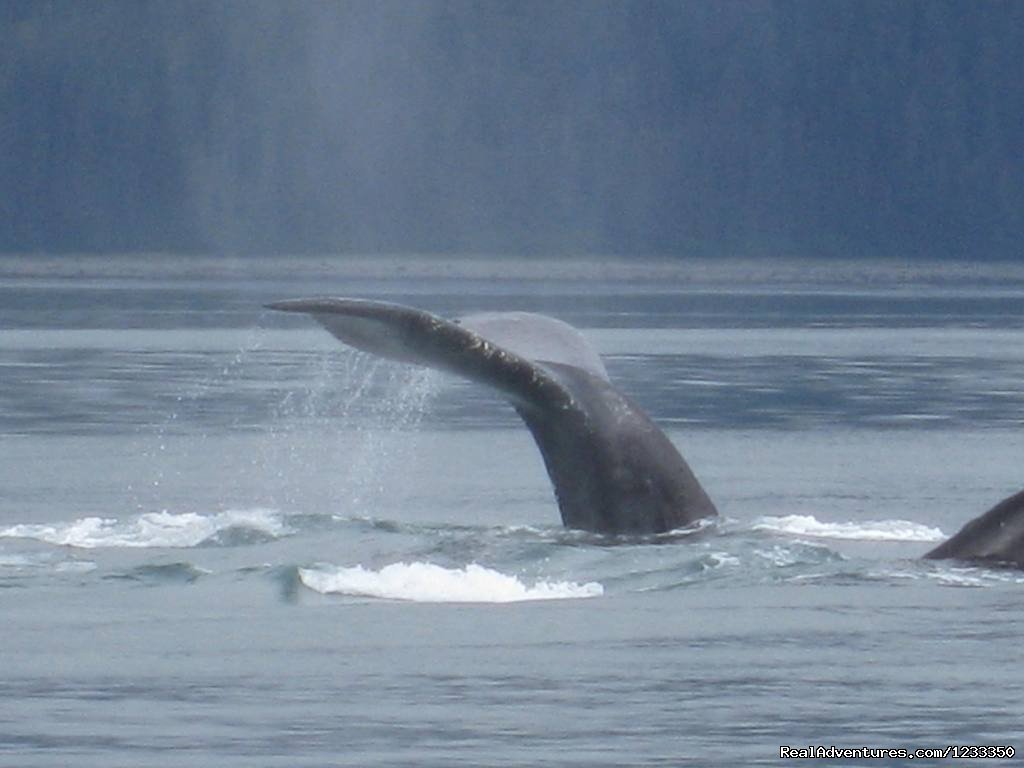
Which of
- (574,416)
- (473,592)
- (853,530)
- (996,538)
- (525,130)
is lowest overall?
(473,592)

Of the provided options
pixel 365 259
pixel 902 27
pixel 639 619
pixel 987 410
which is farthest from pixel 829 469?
pixel 902 27

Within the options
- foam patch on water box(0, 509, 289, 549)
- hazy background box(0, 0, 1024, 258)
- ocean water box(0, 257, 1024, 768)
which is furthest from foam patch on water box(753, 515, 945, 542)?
hazy background box(0, 0, 1024, 258)

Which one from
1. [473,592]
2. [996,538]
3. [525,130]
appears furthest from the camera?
[525,130]

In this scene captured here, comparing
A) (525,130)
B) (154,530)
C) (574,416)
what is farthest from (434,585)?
(525,130)

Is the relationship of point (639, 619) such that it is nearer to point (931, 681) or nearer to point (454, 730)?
point (931, 681)

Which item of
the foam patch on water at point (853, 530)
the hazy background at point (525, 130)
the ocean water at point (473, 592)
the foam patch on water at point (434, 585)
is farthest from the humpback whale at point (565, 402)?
the hazy background at point (525, 130)

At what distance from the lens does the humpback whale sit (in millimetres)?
12359

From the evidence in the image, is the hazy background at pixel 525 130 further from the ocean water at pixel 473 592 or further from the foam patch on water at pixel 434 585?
the foam patch on water at pixel 434 585

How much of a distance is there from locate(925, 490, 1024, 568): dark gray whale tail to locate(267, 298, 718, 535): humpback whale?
1.28 m

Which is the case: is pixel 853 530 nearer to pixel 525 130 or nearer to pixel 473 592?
pixel 473 592

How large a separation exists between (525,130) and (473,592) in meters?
139

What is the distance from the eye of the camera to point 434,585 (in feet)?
43.6

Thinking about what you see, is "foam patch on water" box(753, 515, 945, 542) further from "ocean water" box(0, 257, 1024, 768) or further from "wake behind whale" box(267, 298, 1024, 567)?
"wake behind whale" box(267, 298, 1024, 567)

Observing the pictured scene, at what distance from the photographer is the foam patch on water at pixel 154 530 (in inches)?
591
